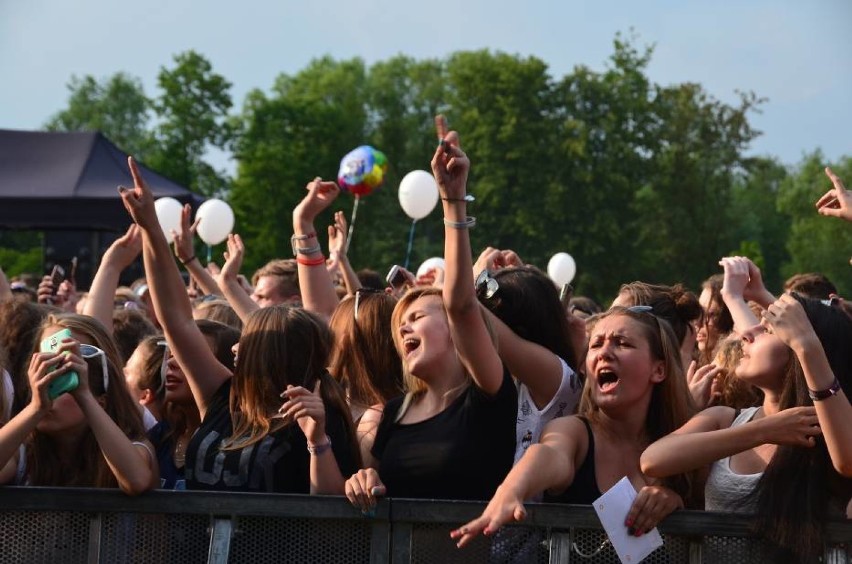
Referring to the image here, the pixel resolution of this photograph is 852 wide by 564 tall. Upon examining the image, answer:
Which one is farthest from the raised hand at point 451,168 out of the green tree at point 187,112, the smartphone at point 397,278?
the green tree at point 187,112

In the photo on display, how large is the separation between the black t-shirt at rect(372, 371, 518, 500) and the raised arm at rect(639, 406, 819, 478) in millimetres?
493

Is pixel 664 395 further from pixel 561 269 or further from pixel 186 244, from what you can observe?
pixel 561 269

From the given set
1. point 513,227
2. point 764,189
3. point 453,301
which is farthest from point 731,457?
point 764,189

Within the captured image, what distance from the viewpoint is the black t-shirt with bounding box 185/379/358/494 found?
4258 mm

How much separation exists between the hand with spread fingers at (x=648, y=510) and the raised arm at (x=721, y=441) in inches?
3.6

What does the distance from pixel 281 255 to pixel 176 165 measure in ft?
18.1

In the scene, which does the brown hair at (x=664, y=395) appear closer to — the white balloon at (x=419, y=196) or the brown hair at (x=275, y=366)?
the brown hair at (x=275, y=366)

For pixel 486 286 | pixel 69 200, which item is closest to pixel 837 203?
pixel 486 286

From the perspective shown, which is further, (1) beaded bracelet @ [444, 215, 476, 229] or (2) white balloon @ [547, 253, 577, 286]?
(2) white balloon @ [547, 253, 577, 286]

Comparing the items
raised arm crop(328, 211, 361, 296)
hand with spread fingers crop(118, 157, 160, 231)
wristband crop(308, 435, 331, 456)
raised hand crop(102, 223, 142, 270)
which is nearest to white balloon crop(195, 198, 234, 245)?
raised arm crop(328, 211, 361, 296)

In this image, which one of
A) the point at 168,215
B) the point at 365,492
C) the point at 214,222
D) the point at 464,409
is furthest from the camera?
the point at 214,222

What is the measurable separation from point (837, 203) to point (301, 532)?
245 cm

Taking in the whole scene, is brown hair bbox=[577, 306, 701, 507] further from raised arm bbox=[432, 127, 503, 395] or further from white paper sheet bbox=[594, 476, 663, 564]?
white paper sheet bbox=[594, 476, 663, 564]

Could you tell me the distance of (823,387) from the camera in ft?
12.1
